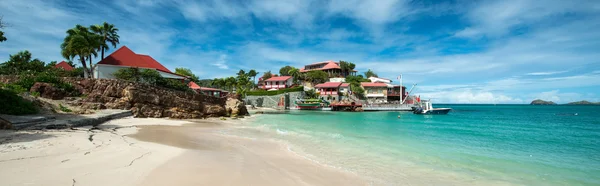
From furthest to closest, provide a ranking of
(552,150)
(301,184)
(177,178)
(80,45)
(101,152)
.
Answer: (80,45) → (552,150) → (101,152) → (301,184) → (177,178)

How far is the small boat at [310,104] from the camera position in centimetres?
5616

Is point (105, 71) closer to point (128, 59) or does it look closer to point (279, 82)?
point (128, 59)

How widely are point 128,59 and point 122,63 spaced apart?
1.30m

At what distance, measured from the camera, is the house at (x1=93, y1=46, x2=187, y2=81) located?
2648 cm

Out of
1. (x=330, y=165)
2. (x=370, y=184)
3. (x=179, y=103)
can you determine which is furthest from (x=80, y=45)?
(x=370, y=184)

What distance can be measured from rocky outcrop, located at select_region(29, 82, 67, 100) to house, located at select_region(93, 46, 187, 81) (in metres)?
7.72

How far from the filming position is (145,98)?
2203 cm

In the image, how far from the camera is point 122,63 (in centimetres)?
2769

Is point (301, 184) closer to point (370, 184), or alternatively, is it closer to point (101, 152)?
point (370, 184)

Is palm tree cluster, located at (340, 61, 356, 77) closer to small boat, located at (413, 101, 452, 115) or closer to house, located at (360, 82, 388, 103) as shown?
house, located at (360, 82, 388, 103)

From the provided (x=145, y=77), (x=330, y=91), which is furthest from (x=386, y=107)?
(x=145, y=77)

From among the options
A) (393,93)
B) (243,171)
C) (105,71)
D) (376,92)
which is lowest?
(243,171)

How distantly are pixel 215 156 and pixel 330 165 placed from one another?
347cm

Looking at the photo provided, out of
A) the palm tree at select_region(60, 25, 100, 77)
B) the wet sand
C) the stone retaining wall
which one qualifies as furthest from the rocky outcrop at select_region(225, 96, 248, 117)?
the stone retaining wall
